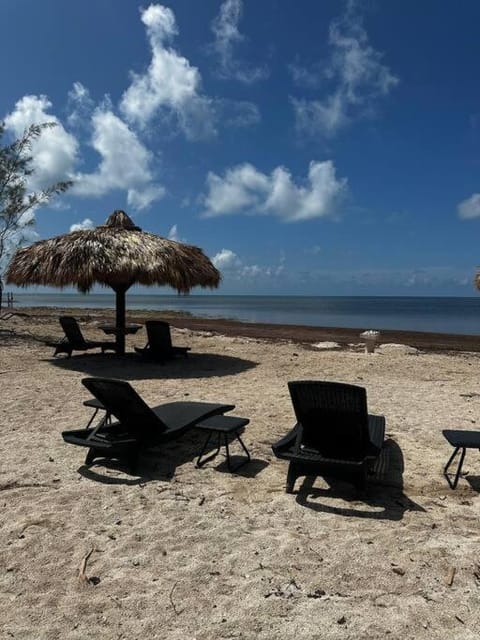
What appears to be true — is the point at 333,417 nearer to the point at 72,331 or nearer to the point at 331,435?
the point at 331,435

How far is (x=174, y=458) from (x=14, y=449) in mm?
1495

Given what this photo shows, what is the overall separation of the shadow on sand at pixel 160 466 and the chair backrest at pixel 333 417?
74 centimetres

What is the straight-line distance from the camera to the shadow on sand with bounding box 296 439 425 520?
3504 mm

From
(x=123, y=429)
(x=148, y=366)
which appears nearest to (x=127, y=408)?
(x=123, y=429)

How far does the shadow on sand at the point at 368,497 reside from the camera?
11.5 feet

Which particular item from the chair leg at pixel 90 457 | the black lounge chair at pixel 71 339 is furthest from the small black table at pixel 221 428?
the black lounge chair at pixel 71 339

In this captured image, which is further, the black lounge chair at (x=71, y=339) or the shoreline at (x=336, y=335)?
the shoreline at (x=336, y=335)

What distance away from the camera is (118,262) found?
10.1 m

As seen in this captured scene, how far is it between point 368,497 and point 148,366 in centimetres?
714

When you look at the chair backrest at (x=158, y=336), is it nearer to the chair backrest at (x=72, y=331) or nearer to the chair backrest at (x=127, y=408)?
the chair backrest at (x=72, y=331)

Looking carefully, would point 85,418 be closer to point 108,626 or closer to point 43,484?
point 43,484

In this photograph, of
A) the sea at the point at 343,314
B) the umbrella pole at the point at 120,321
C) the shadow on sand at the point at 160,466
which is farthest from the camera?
the sea at the point at 343,314

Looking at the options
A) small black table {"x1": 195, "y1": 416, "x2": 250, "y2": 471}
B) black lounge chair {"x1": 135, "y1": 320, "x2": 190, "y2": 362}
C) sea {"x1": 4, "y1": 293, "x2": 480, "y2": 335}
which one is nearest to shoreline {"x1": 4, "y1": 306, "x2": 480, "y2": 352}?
sea {"x1": 4, "y1": 293, "x2": 480, "y2": 335}

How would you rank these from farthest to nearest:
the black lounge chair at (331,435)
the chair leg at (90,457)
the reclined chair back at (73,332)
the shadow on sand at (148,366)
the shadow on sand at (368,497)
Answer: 1. the reclined chair back at (73,332)
2. the shadow on sand at (148,366)
3. the chair leg at (90,457)
4. the black lounge chair at (331,435)
5. the shadow on sand at (368,497)
